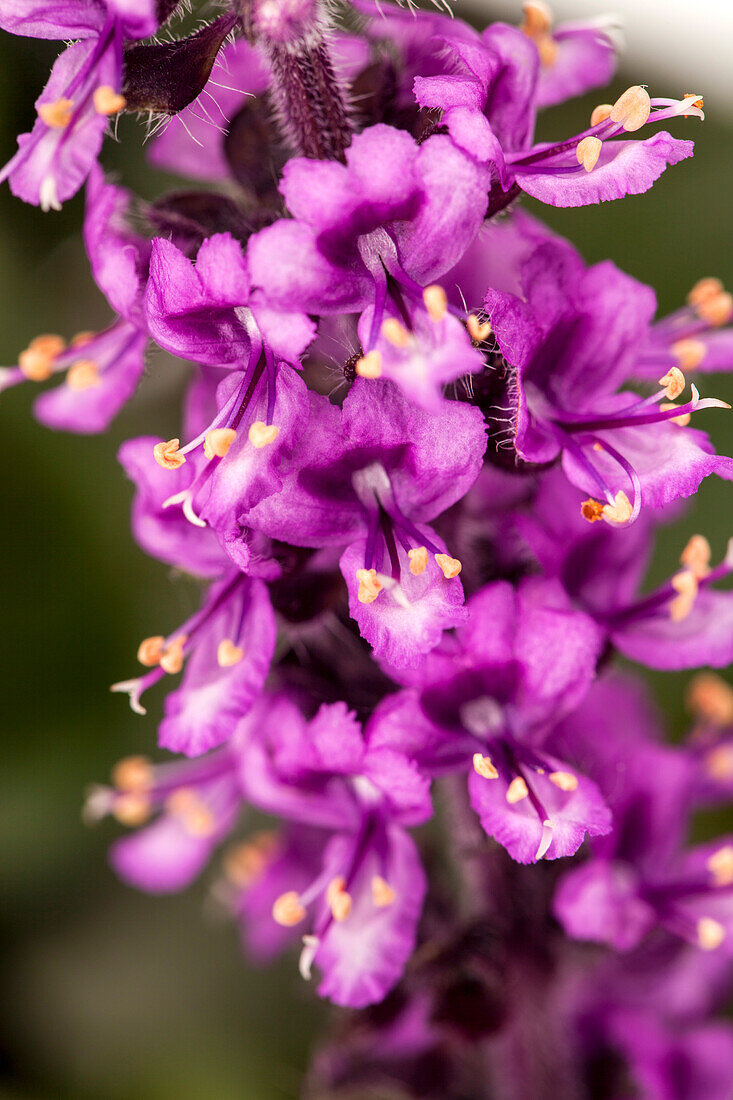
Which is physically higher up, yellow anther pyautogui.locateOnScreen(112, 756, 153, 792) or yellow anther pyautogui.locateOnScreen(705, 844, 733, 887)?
yellow anther pyautogui.locateOnScreen(705, 844, 733, 887)

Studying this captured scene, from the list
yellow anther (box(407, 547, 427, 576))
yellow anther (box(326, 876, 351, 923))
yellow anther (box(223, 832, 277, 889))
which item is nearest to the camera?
yellow anther (box(407, 547, 427, 576))

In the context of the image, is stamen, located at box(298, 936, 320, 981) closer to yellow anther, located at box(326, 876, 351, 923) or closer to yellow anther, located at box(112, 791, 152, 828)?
yellow anther, located at box(326, 876, 351, 923)

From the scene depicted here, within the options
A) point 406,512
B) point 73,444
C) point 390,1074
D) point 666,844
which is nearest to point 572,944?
point 666,844

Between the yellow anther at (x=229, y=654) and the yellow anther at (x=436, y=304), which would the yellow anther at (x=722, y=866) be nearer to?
the yellow anther at (x=229, y=654)

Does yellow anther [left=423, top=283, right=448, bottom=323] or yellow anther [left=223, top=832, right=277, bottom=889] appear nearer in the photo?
yellow anther [left=423, top=283, right=448, bottom=323]

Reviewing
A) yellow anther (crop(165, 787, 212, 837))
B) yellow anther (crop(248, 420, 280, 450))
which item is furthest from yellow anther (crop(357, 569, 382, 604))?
yellow anther (crop(165, 787, 212, 837))

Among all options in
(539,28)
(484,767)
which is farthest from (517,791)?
(539,28)

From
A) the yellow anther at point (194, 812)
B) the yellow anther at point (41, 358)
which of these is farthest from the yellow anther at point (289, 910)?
the yellow anther at point (41, 358)
